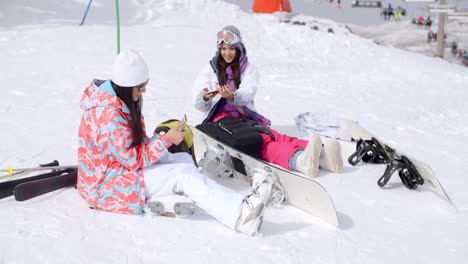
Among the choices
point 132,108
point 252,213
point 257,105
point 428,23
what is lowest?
point 428,23

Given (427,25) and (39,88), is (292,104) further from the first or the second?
(427,25)

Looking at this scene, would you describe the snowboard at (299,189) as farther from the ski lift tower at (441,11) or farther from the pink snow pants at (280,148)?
the ski lift tower at (441,11)

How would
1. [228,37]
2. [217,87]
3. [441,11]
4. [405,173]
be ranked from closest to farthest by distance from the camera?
[405,173], [228,37], [217,87], [441,11]

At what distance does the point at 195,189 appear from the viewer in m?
2.72

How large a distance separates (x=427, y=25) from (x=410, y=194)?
12.5m

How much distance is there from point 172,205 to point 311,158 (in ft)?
3.84

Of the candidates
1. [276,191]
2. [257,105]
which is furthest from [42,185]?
[257,105]

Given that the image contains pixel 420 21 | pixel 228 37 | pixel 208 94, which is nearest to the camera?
pixel 208 94

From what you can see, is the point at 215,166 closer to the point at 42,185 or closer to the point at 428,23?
the point at 42,185

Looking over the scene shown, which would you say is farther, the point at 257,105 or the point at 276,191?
the point at 257,105

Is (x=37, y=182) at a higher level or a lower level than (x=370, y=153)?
higher

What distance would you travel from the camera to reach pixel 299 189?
10.0 feet

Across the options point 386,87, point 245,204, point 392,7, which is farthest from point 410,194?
point 392,7

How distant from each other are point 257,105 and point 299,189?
2909 mm
